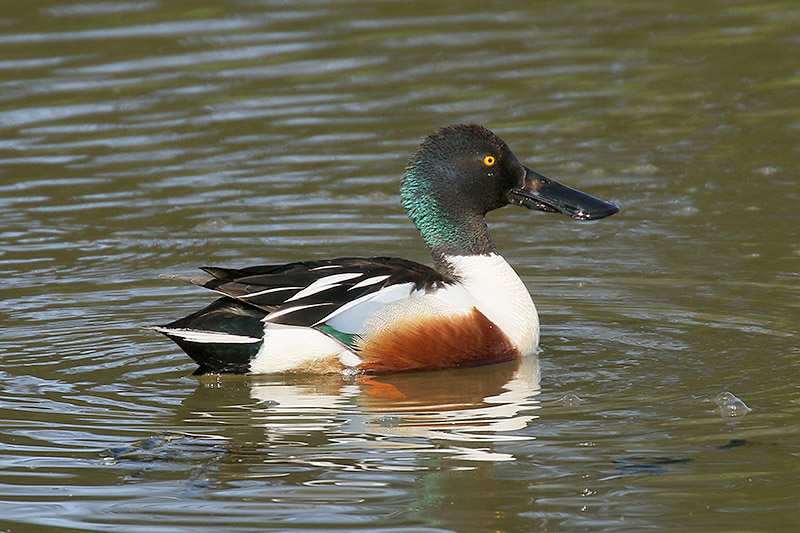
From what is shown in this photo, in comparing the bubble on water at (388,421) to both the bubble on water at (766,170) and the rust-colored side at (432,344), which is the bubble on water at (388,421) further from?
the bubble on water at (766,170)

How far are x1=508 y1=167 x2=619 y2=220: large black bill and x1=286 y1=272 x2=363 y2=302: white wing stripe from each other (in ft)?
3.84

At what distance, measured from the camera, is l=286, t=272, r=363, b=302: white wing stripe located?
6.80 meters

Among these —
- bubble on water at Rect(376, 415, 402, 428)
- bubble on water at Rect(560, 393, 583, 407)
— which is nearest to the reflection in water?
bubble on water at Rect(376, 415, 402, 428)

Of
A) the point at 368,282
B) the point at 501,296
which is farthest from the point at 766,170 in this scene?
the point at 368,282

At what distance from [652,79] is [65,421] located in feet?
23.7

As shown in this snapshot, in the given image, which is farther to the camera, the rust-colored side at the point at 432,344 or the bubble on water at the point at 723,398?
the rust-colored side at the point at 432,344

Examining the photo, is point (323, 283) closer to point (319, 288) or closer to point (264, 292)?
point (319, 288)

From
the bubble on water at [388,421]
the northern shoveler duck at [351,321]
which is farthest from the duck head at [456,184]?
the bubble on water at [388,421]

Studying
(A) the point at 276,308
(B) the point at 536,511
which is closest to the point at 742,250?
→ (A) the point at 276,308

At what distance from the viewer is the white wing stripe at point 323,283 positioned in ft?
22.3

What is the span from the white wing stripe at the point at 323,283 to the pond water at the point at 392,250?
43cm

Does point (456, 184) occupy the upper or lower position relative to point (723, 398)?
upper

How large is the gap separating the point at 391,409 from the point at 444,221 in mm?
1478

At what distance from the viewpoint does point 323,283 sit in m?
6.84
